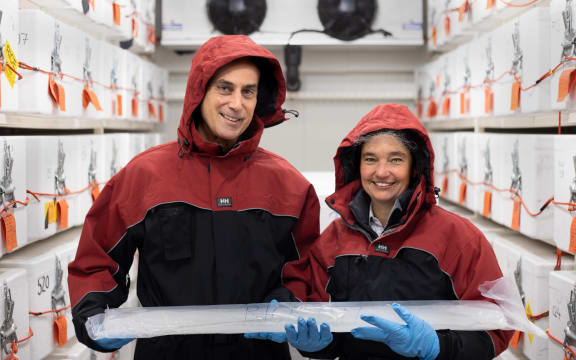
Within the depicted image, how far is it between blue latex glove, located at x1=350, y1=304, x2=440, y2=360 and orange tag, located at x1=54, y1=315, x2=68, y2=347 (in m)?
1.22

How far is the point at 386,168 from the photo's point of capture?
1.54m

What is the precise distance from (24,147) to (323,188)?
3.78ft

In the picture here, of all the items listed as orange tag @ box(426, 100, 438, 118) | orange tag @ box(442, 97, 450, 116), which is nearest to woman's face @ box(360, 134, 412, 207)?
orange tag @ box(442, 97, 450, 116)

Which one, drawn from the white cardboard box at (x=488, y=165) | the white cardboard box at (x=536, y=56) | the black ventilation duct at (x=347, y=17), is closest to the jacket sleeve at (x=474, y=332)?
the white cardboard box at (x=536, y=56)

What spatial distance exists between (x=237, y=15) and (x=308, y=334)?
8.95ft

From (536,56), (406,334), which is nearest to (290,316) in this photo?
(406,334)

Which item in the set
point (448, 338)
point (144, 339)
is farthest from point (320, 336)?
point (144, 339)

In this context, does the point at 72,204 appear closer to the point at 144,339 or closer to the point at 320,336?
the point at 144,339

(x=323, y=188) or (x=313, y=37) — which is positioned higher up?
(x=313, y=37)

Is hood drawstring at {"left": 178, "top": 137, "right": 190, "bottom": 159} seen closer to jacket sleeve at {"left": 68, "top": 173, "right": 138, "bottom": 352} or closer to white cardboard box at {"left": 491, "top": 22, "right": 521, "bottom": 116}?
jacket sleeve at {"left": 68, "top": 173, "right": 138, "bottom": 352}

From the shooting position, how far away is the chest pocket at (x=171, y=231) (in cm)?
145

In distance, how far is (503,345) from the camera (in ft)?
4.84

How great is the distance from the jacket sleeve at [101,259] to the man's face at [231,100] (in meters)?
0.31

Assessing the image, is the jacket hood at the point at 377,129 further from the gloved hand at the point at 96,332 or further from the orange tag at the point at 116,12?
the orange tag at the point at 116,12
